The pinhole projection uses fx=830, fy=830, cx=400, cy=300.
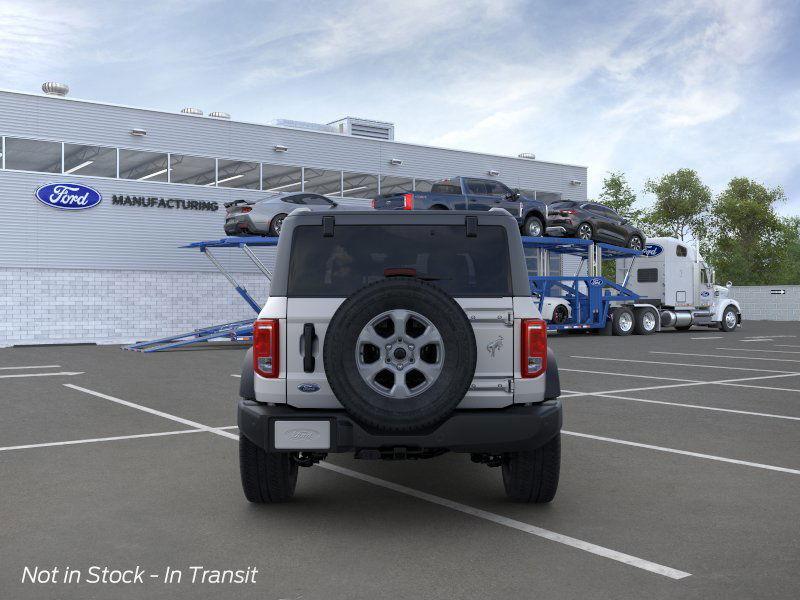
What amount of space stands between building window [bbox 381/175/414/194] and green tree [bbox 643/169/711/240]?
40070 millimetres

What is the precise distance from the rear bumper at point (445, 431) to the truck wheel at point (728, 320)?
2915 centimetres

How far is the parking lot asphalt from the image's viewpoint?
405cm

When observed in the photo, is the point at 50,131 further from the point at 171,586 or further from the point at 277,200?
the point at 171,586

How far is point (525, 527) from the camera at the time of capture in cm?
497

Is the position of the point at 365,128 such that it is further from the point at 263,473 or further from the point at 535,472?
the point at 535,472

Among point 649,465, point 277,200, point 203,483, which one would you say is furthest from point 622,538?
point 277,200

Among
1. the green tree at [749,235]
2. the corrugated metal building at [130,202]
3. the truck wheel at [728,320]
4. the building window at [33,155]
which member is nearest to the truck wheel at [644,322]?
the truck wheel at [728,320]

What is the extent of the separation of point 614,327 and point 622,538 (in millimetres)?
24868

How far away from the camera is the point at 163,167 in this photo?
28094mm

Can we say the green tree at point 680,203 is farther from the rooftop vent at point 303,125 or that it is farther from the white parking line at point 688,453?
the white parking line at point 688,453

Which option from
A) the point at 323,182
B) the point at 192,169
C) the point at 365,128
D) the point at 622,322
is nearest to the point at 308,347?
the point at 192,169

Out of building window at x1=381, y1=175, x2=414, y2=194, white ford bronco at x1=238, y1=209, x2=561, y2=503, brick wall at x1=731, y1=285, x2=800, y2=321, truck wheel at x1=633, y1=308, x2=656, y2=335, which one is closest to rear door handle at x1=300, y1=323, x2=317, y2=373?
white ford bronco at x1=238, y1=209, x2=561, y2=503

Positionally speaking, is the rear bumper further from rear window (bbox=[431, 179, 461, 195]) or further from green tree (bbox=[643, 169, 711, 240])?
green tree (bbox=[643, 169, 711, 240])

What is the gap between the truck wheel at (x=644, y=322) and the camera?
2952 cm
